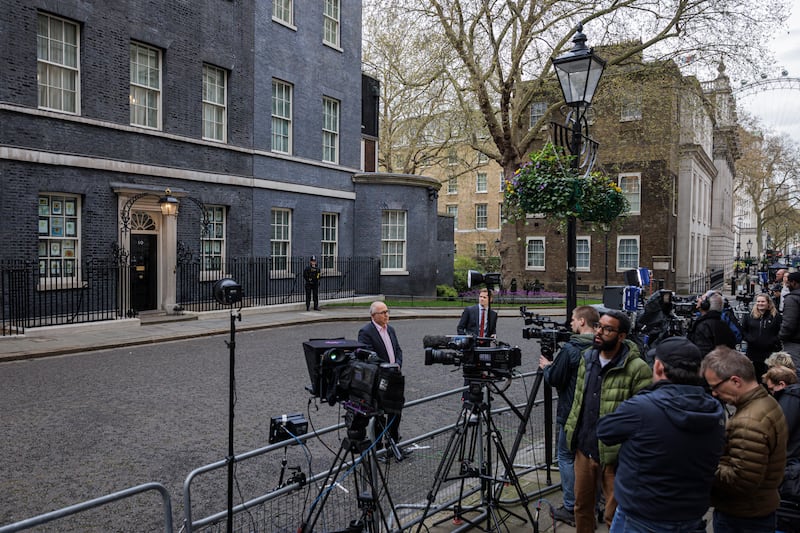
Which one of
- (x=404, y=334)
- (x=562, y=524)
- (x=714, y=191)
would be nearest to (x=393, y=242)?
(x=404, y=334)

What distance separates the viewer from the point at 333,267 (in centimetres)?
2488

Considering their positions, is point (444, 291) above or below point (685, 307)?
below

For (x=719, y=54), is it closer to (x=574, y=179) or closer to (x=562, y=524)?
(x=574, y=179)

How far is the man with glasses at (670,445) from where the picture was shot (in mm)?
3088

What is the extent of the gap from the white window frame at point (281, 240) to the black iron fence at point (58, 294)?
20.4 ft

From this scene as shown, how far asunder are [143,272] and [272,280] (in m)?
5.08

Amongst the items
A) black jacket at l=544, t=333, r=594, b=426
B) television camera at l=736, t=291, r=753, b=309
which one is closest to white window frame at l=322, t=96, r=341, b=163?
television camera at l=736, t=291, r=753, b=309

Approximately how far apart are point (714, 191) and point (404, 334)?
153ft

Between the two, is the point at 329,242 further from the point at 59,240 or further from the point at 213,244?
the point at 59,240

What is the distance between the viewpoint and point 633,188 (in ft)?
117

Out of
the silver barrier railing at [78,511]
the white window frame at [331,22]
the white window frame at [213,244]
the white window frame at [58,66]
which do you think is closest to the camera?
the silver barrier railing at [78,511]

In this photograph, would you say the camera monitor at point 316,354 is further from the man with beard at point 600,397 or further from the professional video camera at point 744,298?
the professional video camera at point 744,298

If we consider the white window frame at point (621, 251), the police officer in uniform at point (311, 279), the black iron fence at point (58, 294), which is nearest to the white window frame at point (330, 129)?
the police officer in uniform at point (311, 279)

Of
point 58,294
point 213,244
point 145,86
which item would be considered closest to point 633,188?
point 213,244
